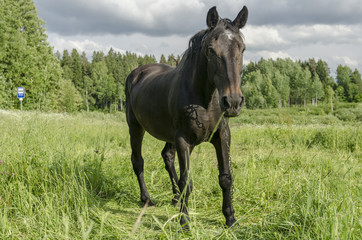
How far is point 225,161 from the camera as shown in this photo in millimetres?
2844

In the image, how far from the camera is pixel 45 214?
2713 mm

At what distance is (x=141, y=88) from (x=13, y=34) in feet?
88.4

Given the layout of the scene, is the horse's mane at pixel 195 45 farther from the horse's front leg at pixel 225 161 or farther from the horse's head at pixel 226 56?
the horse's front leg at pixel 225 161

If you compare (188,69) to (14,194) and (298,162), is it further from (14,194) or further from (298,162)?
(298,162)

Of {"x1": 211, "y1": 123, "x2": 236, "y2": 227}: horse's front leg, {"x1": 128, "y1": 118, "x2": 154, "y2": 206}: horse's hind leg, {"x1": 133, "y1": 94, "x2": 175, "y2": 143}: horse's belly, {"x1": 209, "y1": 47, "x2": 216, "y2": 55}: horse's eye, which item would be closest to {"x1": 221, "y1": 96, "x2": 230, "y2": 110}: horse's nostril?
{"x1": 209, "y1": 47, "x2": 216, "y2": 55}: horse's eye

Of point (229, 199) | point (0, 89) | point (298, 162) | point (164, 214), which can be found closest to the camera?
point (229, 199)

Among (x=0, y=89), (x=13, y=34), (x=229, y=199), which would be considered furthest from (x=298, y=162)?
(x=13, y=34)

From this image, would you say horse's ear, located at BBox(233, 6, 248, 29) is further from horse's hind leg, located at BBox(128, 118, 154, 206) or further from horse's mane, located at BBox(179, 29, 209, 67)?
horse's hind leg, located at BBox(128, 118, 154, 206)

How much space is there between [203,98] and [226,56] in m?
0.59

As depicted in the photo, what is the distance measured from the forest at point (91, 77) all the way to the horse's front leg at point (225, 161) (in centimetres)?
285

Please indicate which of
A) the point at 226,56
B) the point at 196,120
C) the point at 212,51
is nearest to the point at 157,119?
the point at 196,120

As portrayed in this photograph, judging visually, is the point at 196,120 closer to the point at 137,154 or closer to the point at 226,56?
the point at 226,56

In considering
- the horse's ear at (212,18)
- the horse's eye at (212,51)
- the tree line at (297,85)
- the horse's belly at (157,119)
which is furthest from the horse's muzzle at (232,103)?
the tree line at (297,85)

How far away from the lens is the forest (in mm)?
24125
